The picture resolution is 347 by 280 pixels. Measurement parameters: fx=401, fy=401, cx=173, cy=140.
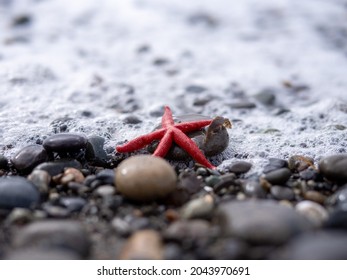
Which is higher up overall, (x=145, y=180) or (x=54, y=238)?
(x=145, y=180)

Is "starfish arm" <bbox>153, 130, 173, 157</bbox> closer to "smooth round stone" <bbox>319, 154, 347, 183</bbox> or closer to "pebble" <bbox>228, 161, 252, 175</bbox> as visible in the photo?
"pebble" <bbox>228, 161, 252, 175</bbox>

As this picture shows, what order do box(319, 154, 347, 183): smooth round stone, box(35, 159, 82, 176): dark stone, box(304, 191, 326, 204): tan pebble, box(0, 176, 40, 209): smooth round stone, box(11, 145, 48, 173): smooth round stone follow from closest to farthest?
box(0, 176, 40, 209): smooth round stone < box(304, 191, 326, 204): tan pebble < box(319, 154, 347, 183): smooth round stone < box(35, 159, 82, 176): dark stone < box(11, 145, 48, 173): smooth round stone

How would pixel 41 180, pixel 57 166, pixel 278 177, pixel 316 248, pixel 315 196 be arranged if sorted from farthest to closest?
pixel 57 166, pixel 278 177, pixel 41 180, pixel 315 196, pixel 316 248

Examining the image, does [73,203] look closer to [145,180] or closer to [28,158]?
[145,180]

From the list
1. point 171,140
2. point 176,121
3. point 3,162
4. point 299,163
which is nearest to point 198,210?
point 171,140

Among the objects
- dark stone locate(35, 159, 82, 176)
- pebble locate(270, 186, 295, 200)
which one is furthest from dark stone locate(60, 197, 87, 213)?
pebble locate(270, 186, 295, 200)

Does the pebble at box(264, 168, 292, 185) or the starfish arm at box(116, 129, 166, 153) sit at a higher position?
the starfish arm at box(116, 129, 166, 153)

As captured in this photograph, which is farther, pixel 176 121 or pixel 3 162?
pixel 176 121
